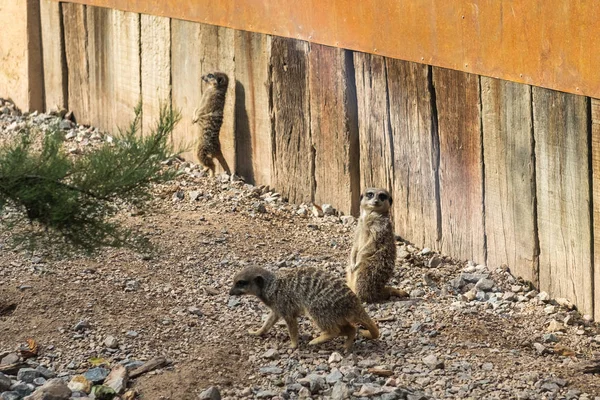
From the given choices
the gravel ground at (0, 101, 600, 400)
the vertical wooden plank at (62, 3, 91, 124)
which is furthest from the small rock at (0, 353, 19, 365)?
the vertical wooden plank at (62, 3, 91, 124)

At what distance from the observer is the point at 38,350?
200 inches

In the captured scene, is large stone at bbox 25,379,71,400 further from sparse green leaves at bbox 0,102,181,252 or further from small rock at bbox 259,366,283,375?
small rock at bbox 259,366,283,375

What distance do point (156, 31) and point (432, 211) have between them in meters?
2.91

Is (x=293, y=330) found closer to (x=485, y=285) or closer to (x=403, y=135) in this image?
(x=485, y=285)

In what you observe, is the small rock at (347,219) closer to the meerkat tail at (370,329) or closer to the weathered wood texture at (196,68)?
the weathered wood texture at (196,68)

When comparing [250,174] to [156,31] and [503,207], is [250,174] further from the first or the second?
[503,207]

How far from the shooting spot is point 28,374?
4.84 m

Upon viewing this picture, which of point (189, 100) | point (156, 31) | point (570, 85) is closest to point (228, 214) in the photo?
point (189, 100)

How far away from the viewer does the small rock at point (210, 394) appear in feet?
14.6

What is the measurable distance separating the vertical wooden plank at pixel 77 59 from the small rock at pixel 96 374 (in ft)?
15.2

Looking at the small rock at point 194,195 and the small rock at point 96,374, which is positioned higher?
the small rock at point 194,195

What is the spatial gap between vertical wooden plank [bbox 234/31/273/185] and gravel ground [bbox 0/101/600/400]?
2.14 feet

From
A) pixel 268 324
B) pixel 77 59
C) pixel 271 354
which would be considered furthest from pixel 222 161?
pixel 271 354

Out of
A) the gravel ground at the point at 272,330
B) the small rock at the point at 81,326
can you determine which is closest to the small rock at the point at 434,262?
the gravel ground at the point at 272,330
